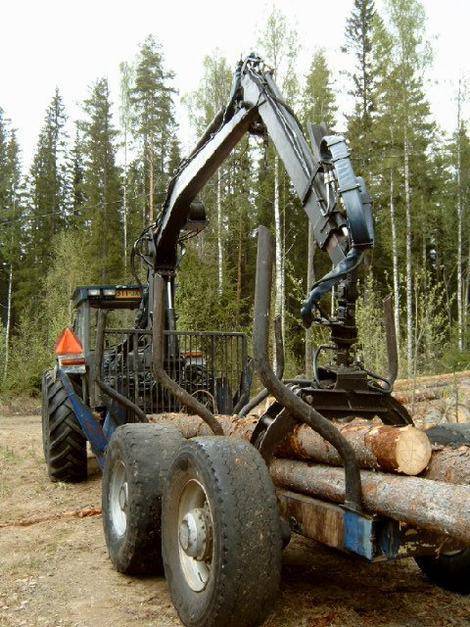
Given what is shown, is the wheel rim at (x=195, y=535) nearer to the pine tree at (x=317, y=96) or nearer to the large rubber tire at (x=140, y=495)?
the large rubber tire at (x=140, y=495)

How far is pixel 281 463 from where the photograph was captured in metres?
3.76

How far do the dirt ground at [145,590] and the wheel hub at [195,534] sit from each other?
1.48 ft

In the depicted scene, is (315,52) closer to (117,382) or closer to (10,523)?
(117,382)

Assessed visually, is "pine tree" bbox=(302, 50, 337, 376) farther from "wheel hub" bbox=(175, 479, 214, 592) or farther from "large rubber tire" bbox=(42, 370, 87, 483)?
"wheel hub" bbox=(175, 479, 214, 592)

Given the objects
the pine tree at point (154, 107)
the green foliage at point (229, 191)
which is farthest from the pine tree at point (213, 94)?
the pine tree at point (154, 107)

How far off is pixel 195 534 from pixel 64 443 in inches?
167

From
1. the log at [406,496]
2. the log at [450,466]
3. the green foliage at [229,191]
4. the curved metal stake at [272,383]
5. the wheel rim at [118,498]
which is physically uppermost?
the green foliage at [229,191]

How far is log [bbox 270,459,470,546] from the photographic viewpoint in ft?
8.11

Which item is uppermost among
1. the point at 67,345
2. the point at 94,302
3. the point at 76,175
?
the point at 76,175

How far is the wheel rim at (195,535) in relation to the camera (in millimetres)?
3137

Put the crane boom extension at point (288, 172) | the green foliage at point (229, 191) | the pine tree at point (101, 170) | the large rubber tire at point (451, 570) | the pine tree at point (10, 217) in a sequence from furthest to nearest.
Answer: the pine tree at point (10, 217), the pine tree at point (101, 170), the green foliage at point (229, 191), the crane boom extension at point (288, 172), the large rubber tire at point (451, 570)

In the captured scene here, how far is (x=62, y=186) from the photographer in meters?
41.3

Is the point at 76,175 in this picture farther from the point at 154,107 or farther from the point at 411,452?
the point at 411,452

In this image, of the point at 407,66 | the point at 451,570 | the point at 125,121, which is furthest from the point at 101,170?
the point at 451,570
